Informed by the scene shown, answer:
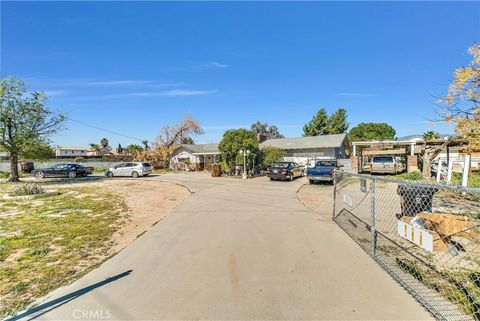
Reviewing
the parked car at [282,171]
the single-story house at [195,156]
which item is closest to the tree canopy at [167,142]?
the single-story house at [195,156]

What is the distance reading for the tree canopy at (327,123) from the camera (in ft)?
162

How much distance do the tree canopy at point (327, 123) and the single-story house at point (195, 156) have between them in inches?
900

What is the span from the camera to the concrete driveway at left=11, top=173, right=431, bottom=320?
10.5ft

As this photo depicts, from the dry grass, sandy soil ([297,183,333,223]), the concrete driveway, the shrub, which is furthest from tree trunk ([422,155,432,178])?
the shrub

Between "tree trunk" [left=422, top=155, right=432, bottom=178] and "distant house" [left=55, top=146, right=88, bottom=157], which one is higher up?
Answer: "distant house" [left=55, top=146, right=88, bottom=157]

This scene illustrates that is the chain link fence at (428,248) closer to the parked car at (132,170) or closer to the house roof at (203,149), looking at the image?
the parked car at (132,170)

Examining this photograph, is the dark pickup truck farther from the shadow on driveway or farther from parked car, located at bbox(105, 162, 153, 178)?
parked car, located at bbox(105, 162, 153, 178)

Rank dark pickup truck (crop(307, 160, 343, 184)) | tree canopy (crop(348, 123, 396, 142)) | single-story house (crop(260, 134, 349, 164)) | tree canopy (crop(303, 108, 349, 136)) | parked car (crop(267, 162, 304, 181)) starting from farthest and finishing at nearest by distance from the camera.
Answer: tree canopy (crop(348, 123, 396, 142)) → tree canopy (crop(303, 108, 349, 136)) → single-story house (crop(260, 134, 349, 164)) → parked car (crop(267, 162, 304, 181)) → dark pickup truck (crop(307, 160, 343, 184))

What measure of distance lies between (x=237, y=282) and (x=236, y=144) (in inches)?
784

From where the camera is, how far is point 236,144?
77.3ft

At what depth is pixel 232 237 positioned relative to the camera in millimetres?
6246

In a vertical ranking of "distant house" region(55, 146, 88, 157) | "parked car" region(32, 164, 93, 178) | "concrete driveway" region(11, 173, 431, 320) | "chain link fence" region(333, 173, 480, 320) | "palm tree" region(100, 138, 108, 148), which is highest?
"palm tree" region(100, 138, 108, 148)

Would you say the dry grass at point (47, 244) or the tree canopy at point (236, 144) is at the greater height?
the tree canopy at point (236, 144)

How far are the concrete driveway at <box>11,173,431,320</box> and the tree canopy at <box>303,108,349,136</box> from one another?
149ft
